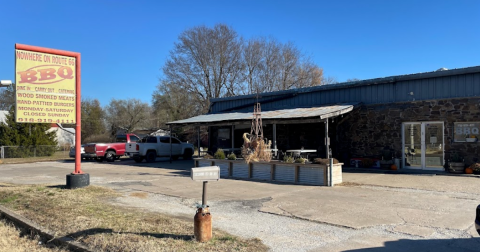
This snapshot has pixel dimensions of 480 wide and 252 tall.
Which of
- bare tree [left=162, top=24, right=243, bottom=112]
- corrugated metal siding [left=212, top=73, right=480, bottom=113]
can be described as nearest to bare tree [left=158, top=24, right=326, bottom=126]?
bare tree [left=162, top=24, right=243, bottom=112]

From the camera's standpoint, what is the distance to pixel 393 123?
51.9ft

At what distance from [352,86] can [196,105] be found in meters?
26.7

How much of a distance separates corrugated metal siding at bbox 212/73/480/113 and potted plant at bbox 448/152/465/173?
7.82 ft

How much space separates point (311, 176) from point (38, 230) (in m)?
8.17

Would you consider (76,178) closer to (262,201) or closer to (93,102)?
(262,201)

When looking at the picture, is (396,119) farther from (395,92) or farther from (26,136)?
(26,136)

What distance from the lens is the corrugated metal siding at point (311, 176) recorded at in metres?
11.7

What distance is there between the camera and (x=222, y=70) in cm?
4006

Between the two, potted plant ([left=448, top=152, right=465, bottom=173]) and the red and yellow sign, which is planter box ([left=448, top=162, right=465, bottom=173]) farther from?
the red and yellow sign

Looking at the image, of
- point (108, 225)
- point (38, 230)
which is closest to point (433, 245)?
point (108, 225)

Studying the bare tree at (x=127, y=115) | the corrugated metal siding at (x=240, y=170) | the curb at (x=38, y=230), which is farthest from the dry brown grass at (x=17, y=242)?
the bare tree at (x=127, y=115)

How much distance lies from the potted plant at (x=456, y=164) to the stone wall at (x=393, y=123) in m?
0.38

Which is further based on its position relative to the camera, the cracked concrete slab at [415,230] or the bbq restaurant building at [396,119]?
the bbq restaurant building at [396,119]

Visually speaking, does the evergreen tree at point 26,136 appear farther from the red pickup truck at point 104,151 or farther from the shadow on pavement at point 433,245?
the shadow on pavement at point 433,245
